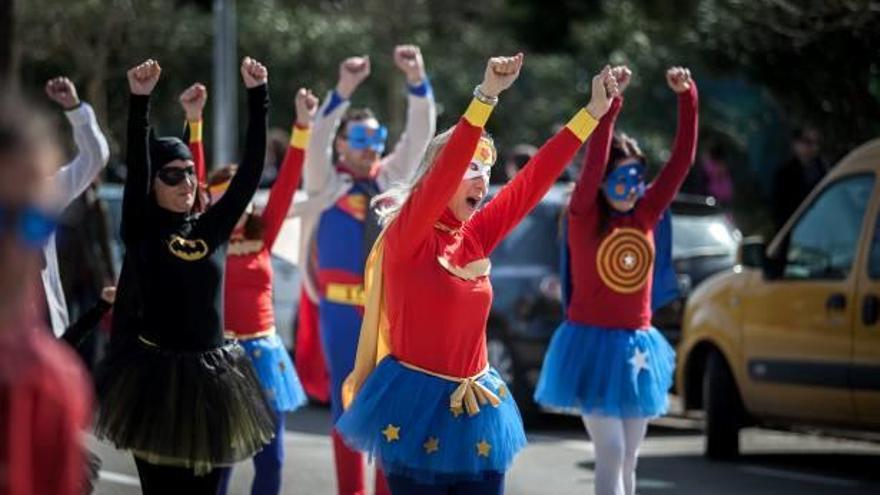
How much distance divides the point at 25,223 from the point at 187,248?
374cm

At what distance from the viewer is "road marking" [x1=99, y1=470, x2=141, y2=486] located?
10.9m

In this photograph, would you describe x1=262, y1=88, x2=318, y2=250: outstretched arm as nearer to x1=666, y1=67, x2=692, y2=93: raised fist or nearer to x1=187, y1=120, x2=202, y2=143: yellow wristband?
x1=187, y1=120, x2=202, y2=143: yellow wristband

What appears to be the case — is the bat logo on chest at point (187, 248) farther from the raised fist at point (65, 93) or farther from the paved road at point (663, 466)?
the paved road at point (663, 466)

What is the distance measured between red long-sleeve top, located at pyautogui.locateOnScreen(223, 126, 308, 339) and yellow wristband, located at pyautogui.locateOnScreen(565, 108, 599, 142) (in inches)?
93.3

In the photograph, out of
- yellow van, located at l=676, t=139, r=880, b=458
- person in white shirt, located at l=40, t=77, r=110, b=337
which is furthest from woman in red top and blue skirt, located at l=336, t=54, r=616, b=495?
yellow van, located at l=676, t=139, r=880, b=458

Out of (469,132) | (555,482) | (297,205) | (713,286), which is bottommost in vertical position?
(555,482)

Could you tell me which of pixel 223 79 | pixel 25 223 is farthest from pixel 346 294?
pixel 223 79

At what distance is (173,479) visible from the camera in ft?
22.3

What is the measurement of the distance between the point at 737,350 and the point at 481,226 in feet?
19.2

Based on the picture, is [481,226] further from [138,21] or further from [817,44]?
[138,21]

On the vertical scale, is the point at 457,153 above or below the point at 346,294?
above

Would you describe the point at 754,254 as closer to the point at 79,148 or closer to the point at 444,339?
the point at 79,148

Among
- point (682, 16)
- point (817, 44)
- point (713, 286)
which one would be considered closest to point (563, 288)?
point (713, 286)

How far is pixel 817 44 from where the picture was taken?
47.9ft
